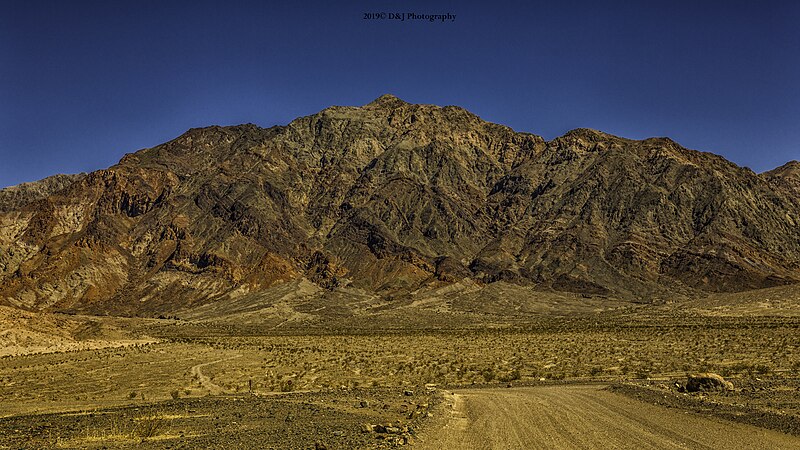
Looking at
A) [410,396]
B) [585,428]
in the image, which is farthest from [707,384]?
[410,396]

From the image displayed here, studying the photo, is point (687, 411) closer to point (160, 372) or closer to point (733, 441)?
point (733, 441)

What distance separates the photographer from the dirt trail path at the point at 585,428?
49.3ft

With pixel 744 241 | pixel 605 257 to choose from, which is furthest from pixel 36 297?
pixel 744 241

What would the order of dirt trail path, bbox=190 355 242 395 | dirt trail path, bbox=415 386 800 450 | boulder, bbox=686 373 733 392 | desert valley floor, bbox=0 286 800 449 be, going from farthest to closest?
dirt trail path, bbox=190 355 242 395 → boulder, bbox=686 373 733 392 → desert valley floor, bbox=0 286 800 449 → dirt trail path, bbox=415 386 800 450

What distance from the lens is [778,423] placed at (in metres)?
16.8

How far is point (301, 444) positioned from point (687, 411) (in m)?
12.0

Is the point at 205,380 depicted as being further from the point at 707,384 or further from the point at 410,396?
the point at 707,384

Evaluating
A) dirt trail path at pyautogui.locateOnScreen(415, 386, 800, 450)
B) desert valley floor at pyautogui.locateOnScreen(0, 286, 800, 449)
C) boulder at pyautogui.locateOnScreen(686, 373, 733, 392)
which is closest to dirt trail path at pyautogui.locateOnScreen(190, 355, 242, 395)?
desert valley floor at pyautogui.locateOnScreen(0, 286, 800, 449)

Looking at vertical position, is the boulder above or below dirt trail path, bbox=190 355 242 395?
above

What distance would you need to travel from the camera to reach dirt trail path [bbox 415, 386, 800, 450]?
15016mm

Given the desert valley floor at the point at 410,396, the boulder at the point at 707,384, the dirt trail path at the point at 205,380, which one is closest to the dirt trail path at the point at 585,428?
the desert valley floor at the point at 410,396

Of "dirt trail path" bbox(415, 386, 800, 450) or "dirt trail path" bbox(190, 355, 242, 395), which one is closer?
"dirt trail path" bbox(415, 386, 800, 450)

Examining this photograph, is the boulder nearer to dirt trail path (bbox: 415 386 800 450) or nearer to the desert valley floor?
the desert valley floor

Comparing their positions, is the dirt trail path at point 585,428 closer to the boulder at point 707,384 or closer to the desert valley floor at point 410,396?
the desert valley floor at point 410,396
